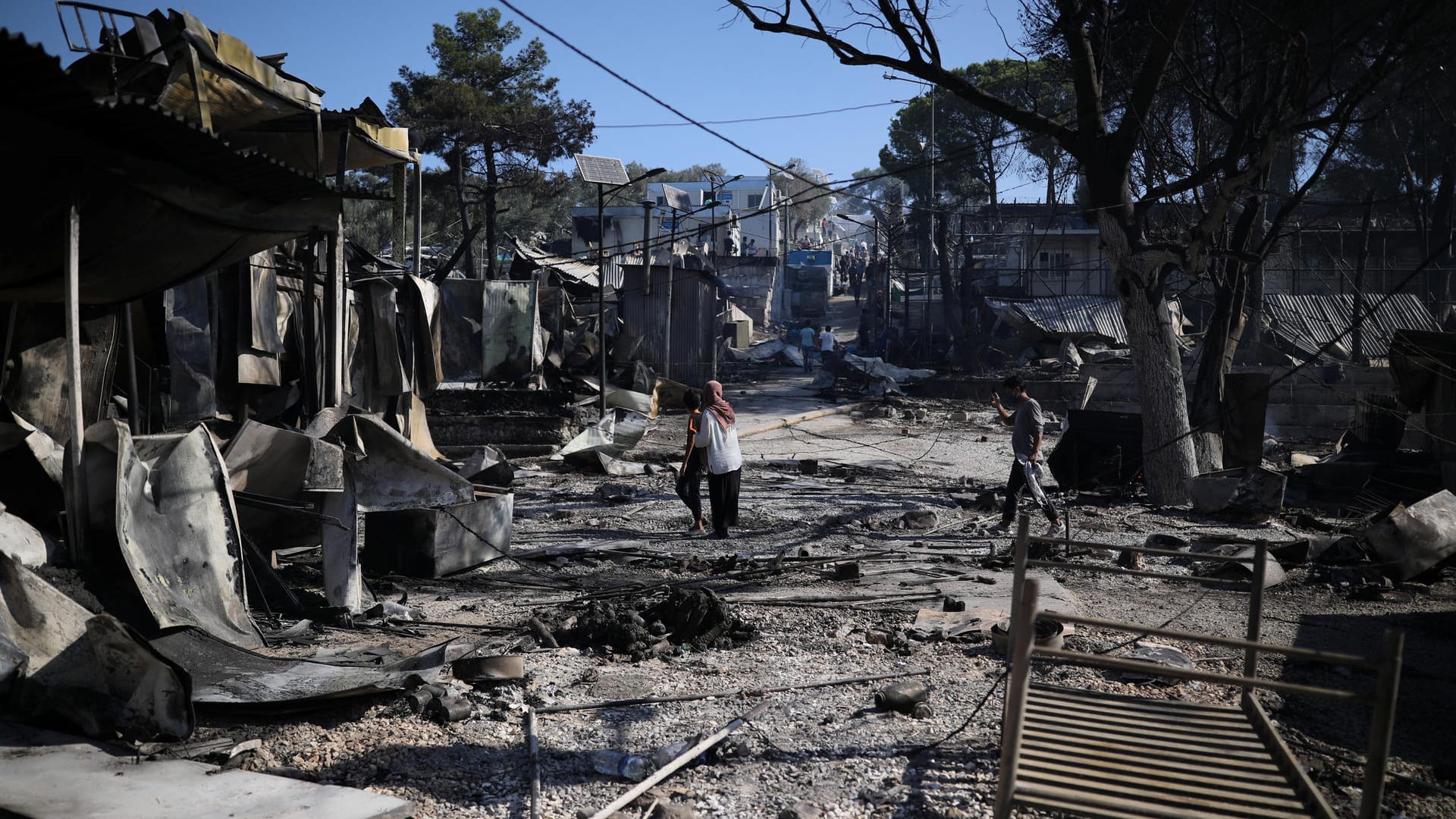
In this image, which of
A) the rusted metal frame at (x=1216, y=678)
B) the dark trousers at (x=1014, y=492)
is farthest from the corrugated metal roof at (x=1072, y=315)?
the rusted metal frame at (x=1216, y=678)

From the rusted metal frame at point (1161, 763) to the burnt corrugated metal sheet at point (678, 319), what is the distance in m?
21.4

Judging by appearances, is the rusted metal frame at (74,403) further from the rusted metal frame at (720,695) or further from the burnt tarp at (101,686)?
the rusted metal frame at (720,695)

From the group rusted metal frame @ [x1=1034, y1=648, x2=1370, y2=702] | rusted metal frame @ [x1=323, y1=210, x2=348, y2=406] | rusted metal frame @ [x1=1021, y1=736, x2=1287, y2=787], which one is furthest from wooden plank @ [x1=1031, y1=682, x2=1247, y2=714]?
rusted metal frame @ [x1=323, y1=210, x2=348, y2=406]

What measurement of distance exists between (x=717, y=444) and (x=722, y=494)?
0.52m

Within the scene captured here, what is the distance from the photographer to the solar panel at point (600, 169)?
24016 millimetres

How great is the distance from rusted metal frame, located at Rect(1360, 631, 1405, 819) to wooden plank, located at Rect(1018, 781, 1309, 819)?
1.07 ft

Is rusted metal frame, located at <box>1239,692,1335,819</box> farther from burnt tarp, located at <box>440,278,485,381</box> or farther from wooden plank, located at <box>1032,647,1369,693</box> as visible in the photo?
burnt tarp, located at <box>440,278,485,381</box>

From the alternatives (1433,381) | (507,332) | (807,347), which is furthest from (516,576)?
(807,347)

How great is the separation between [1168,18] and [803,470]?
760 cm

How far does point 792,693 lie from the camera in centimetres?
514

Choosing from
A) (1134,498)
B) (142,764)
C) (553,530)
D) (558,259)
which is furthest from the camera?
(558,259)

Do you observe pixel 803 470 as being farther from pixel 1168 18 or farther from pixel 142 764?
pixel 142 764

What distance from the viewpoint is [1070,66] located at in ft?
42.9

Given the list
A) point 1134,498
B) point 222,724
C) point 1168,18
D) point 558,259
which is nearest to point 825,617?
point 222,724
